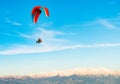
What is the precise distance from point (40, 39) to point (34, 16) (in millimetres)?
5410

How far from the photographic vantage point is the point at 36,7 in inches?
2132

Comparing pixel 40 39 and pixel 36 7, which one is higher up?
pixel 36 7

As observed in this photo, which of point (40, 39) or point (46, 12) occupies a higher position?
point (46, 12)

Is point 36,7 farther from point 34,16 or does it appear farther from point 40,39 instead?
point 40,39

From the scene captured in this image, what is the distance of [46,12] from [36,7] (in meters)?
2.51

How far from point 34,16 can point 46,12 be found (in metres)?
4.14

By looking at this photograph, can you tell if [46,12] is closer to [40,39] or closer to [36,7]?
[36,7]

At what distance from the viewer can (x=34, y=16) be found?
186ft

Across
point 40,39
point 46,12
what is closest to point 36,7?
point 46,12

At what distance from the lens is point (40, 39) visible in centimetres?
5594

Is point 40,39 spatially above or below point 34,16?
below

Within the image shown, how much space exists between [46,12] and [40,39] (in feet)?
20.8
